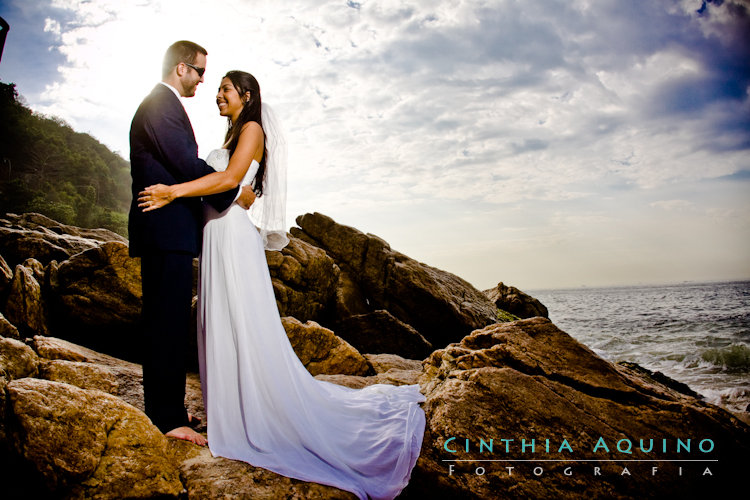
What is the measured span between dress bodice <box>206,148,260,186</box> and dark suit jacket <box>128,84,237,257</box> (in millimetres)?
308

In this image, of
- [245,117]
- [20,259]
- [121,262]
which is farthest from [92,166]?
[245,117]

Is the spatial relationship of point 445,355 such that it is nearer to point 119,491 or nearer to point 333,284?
point 119,491

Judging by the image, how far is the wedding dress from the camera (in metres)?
3.05

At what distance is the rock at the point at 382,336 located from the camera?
37.1ft

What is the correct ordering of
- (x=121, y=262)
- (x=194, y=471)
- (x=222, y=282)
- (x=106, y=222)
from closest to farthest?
(x=194, y=471)
(x=222, y=282)
(x=121, y=262)
(x=106, y=222)

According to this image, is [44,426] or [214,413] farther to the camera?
[214,413]

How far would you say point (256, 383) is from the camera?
131 inches

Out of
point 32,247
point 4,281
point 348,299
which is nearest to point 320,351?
point 4,281

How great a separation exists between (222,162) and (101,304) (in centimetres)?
528

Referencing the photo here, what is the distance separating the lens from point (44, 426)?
8.04 feet

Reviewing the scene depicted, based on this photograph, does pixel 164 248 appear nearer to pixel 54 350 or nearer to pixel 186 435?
pixel 186 435

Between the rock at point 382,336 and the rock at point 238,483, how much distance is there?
8.51 meters

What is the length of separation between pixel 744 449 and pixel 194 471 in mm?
4609

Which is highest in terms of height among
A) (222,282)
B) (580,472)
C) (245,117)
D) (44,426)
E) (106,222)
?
(106,222)
